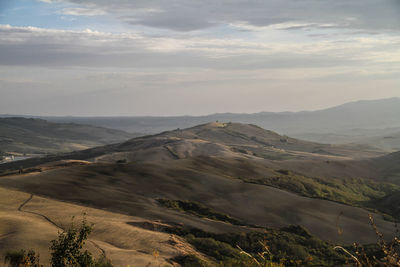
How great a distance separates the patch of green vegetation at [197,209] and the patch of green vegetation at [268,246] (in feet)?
16.8

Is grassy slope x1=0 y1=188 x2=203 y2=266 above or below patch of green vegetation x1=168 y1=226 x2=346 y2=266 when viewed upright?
above

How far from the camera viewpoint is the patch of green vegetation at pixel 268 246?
23984 millimetres

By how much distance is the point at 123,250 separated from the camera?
65.8 feet

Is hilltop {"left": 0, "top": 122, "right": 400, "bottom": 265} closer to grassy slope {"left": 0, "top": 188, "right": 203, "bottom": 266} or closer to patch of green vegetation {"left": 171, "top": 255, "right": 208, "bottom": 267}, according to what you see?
grassy slope {"left": 0, "top": 188, "right": 203, "bottom": 266}

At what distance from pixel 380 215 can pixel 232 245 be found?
2855 centimetres

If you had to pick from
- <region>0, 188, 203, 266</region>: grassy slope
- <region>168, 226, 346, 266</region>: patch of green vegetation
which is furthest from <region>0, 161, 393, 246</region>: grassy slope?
<region>0, 188, 203, 266</region>: grassy slope

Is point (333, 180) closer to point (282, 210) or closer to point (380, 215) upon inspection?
point (380, 215)

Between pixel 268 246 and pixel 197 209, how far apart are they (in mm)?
11682

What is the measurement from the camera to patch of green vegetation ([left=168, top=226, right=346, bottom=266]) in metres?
24.0

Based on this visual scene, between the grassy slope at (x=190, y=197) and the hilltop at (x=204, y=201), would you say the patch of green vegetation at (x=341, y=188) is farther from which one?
the grassy slope at (x=190, y=197)

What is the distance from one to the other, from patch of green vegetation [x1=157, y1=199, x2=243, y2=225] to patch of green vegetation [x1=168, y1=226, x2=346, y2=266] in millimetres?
5133

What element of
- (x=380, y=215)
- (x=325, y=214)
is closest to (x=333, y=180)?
(x=380, y=215)

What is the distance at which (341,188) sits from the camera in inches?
2803

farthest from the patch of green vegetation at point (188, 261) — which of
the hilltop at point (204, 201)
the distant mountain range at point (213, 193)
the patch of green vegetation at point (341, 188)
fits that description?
the patch of green vegetation at point (341, 188)
